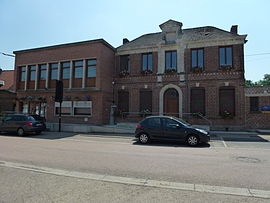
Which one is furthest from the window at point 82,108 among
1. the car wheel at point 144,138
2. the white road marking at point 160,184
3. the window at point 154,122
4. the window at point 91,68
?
the white road marking at point 160,184

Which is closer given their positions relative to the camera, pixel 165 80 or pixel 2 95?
pixel 165 80

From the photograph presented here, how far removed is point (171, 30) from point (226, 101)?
8793 millimetres

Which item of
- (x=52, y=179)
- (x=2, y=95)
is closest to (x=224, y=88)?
(x=52, y=179)

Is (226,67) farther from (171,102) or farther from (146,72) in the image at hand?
(146,72)

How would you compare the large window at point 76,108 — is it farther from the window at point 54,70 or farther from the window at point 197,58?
the window at point 197,58

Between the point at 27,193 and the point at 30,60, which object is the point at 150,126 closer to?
the point at 27,193

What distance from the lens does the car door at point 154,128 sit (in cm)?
979

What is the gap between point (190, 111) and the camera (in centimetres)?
1641

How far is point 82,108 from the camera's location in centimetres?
1803

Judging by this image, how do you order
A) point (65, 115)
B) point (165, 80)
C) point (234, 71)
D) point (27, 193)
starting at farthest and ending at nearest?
point (65, 115)
point (165, 80)
point (234, 71)
point (27, 193)

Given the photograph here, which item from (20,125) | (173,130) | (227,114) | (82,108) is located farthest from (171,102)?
(20,125)

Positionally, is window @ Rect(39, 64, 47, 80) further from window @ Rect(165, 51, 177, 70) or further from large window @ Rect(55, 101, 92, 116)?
window @ Rect(165, 51, 177, 70)

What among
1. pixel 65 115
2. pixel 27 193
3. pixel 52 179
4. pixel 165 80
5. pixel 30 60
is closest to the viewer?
pixel 27 193

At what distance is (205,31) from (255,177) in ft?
54.7
